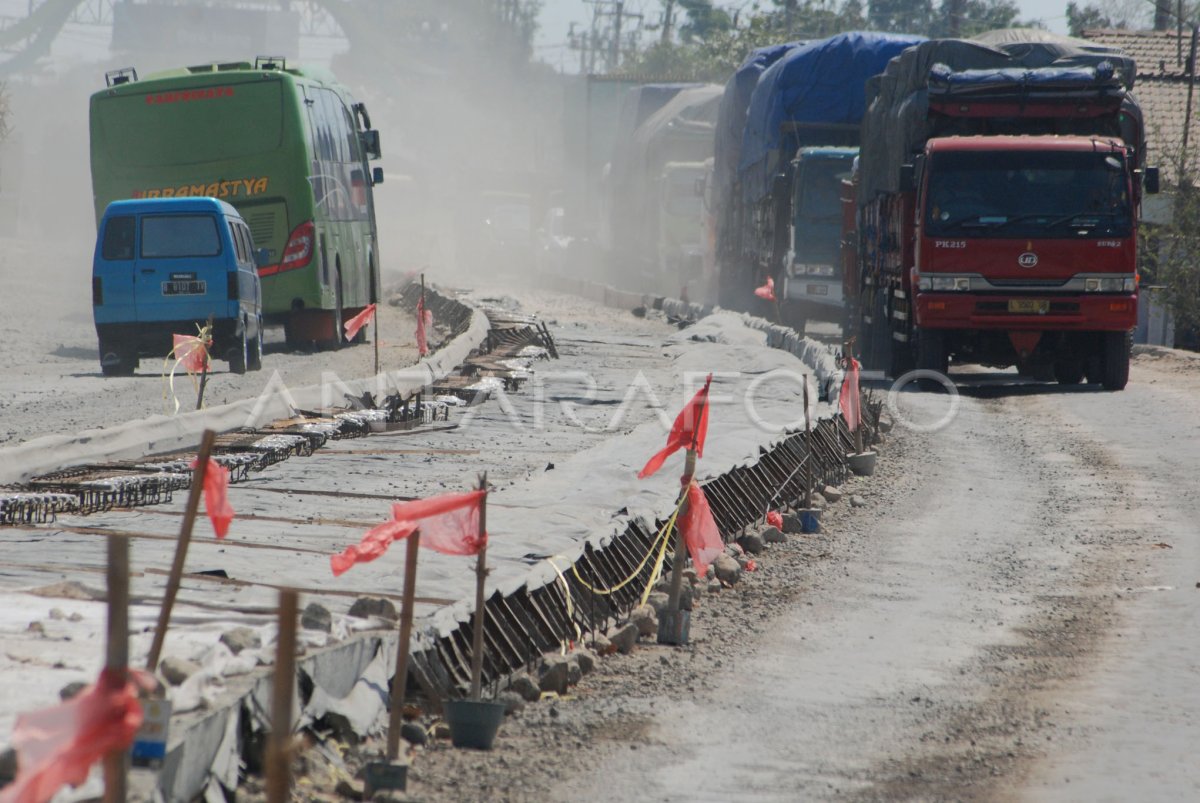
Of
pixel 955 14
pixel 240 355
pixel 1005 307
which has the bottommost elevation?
pixel 240 355

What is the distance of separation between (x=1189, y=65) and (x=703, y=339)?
16398 millimetres

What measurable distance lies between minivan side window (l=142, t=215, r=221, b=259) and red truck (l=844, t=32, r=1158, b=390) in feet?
26.9

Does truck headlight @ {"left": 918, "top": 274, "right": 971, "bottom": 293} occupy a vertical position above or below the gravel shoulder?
above

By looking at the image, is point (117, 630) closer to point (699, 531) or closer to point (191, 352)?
point (699, 531)

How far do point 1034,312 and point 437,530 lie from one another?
46.6 ft

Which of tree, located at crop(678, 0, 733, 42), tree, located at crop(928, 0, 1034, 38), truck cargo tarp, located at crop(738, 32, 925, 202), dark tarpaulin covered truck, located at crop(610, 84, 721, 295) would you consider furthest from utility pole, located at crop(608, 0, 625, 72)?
truck cargo tarp, located at crop(738, 32, 925, 202)

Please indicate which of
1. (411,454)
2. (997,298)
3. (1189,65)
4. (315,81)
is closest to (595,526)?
(411,454)

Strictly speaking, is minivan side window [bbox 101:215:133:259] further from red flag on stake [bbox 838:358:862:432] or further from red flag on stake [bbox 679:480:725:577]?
red flag on stake [bbox 679:480:725:577]

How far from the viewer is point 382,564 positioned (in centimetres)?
737

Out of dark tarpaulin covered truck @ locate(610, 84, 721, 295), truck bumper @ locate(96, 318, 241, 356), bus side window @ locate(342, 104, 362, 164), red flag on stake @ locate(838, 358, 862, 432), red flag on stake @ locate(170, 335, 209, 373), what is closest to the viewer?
red flag on stake @ locate(838, 358, 862, 432)

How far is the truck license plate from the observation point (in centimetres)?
1908

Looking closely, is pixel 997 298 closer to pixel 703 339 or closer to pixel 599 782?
pixel 703 339

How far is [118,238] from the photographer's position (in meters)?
20.3

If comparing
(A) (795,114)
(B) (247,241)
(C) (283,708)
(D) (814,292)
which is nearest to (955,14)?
(A) (795,114)
